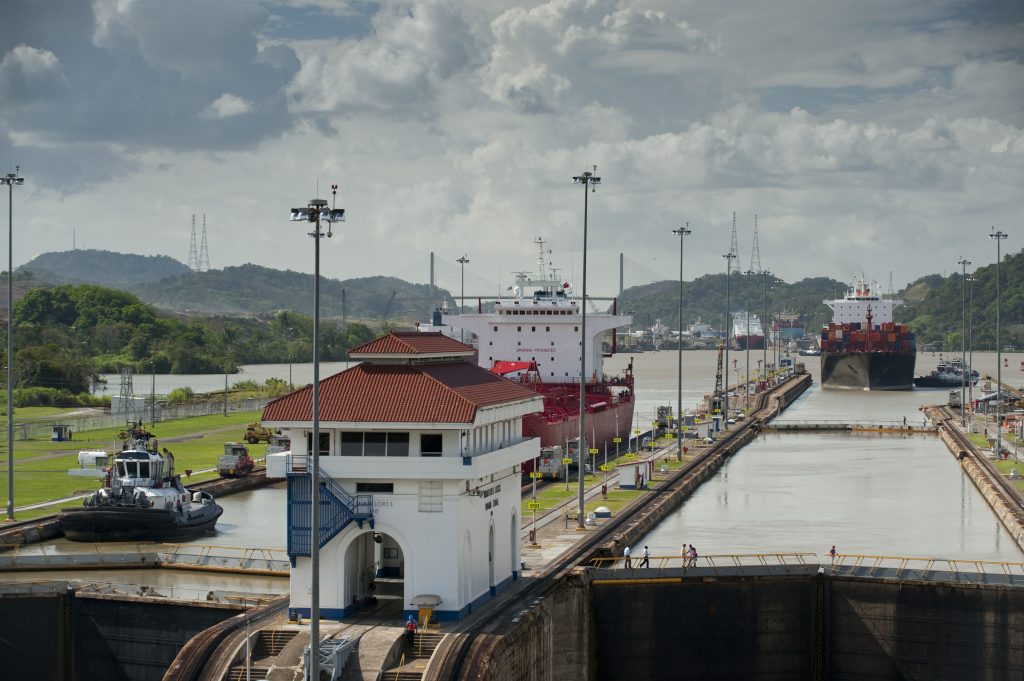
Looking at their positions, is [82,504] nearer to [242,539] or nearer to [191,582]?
[242,539]

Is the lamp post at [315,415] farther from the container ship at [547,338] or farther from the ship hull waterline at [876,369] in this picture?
the ship hull waterline at [876,369]

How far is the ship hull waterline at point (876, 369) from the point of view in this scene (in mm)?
193375

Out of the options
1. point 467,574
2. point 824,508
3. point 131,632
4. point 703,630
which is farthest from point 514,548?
point 824,508

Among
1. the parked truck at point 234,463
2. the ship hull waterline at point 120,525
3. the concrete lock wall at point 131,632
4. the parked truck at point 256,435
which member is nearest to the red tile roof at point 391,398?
the concrete lock wall at point 131,632

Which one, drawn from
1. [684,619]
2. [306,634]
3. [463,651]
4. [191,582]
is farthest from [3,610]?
[684,619]

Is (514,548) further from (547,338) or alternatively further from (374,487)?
(547,338)

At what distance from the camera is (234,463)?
73.3 metres

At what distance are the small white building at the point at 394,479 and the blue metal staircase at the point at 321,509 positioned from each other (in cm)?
2

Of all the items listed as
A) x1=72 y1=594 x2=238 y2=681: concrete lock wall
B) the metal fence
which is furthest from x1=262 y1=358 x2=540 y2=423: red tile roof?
the metal fence

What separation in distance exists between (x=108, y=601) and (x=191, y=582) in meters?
6.40

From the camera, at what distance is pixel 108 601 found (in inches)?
1485

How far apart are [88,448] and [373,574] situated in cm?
4737

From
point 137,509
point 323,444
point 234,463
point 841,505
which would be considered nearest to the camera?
point 323,444

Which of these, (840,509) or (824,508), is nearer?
(840,509)
